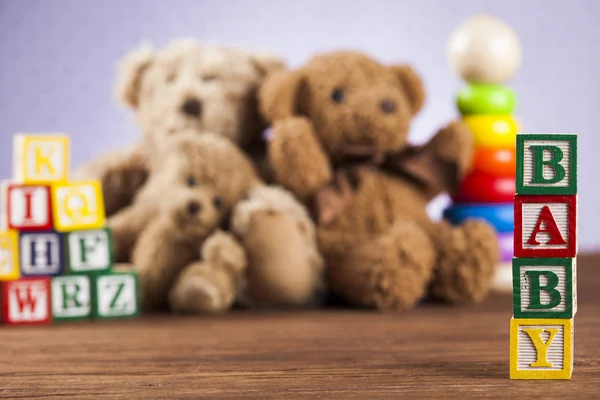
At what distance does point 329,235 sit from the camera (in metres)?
1.40

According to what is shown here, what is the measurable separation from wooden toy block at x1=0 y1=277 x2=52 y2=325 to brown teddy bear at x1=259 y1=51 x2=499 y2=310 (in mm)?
412

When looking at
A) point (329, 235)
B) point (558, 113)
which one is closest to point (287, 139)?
point (329, 235)

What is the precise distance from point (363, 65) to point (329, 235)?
1.00 feet

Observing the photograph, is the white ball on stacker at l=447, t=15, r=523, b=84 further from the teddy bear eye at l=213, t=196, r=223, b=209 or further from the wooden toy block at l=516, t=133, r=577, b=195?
the wooden toy block at l=516, t=133, r=577, b=195

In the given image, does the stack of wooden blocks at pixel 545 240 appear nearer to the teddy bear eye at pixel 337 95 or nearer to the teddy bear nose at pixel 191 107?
the teddy bear eye at pixel 337 95

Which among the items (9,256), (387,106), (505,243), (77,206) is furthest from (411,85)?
(9,256)

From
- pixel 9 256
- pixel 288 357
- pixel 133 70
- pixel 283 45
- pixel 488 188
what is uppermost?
pixel 283 45

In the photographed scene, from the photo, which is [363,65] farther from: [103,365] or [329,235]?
[103,365]

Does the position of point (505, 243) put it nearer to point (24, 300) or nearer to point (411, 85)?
point (411, 85)

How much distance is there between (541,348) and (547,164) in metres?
0.17

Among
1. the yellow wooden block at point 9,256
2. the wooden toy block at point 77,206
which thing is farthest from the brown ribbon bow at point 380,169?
the yellow wooden block at point 9,256

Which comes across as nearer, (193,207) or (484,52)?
(193,207)

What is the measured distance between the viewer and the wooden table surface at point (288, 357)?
79cm

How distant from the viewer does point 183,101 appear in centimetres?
149
